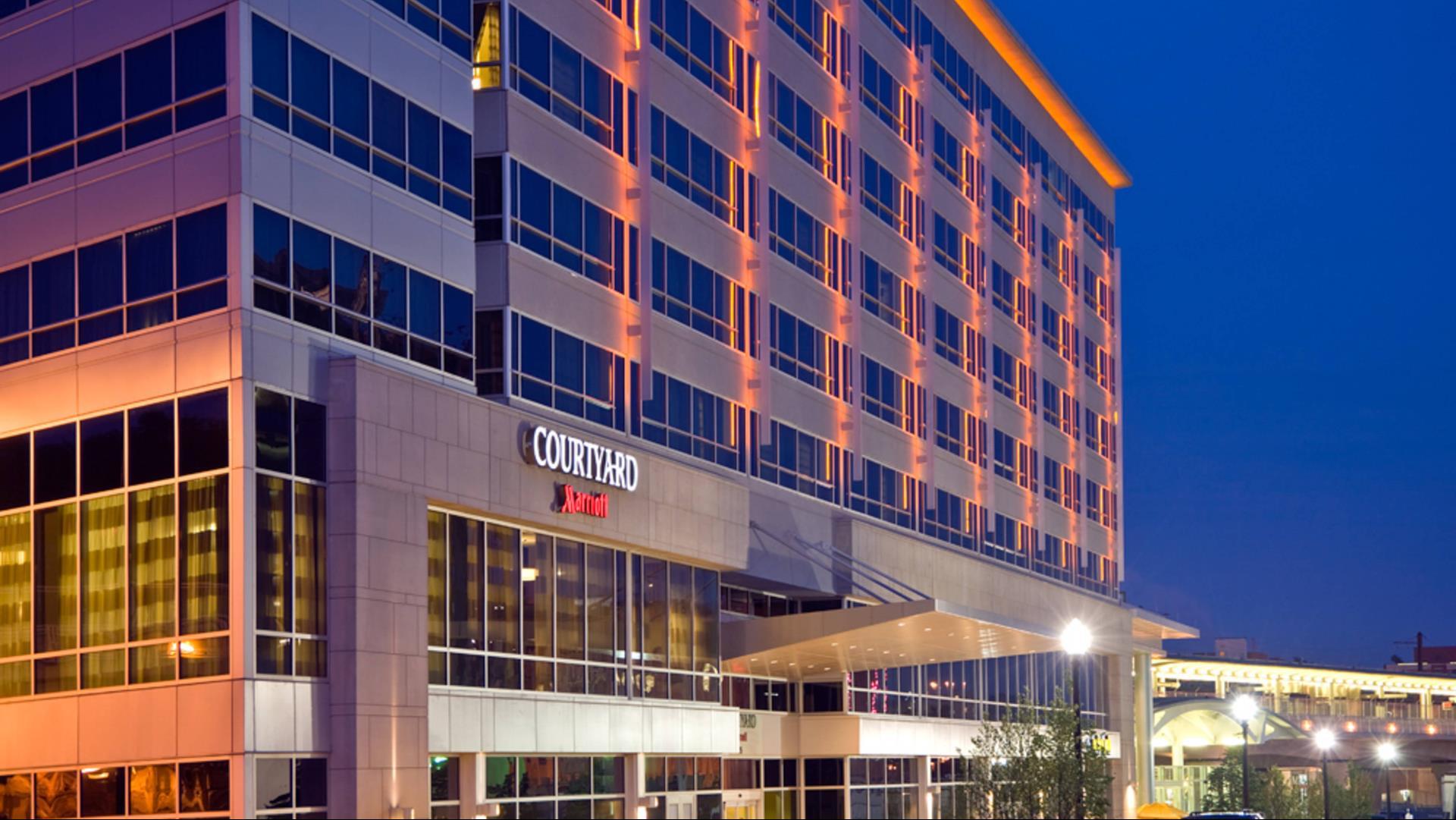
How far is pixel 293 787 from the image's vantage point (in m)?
30.8

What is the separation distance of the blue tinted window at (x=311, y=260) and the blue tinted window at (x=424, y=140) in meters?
3.47

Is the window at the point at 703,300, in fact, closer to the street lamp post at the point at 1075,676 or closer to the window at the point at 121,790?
the street lamp post at the point at 1075,676

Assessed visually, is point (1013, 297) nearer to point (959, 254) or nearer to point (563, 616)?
point (959, 254)

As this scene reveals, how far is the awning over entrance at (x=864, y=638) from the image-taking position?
44469mm

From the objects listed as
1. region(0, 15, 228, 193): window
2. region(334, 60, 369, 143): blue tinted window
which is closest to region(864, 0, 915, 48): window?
region(334, 60, 369, 143): blue tinted window

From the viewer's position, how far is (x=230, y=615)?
30156 millimetres

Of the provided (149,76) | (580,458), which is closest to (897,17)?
(580,458)

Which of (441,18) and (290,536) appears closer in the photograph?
(290,536)

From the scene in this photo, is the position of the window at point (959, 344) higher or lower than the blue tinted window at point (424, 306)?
higher

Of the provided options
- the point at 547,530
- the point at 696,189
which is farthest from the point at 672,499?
the point at 696,189

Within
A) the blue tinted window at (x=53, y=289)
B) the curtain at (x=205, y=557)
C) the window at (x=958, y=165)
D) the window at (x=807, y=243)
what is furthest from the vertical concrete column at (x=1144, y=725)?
the curtain at (x=205, y=557)

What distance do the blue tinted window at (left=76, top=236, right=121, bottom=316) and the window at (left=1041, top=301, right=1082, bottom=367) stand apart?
173 ft

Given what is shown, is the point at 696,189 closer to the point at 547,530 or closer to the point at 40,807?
the point at 547,530

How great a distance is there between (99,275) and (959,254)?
41.7 m
